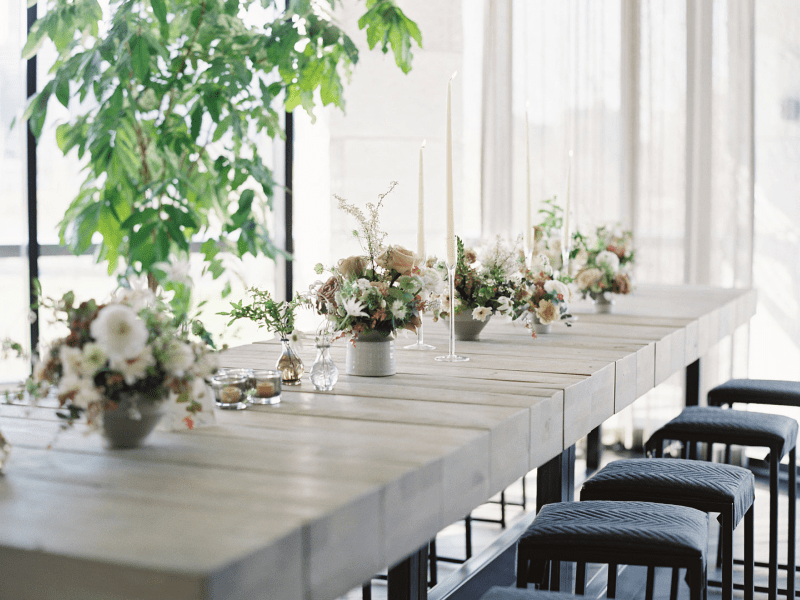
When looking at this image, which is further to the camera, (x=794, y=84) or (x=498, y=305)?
(x=794, y=84)

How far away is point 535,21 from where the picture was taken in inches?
193

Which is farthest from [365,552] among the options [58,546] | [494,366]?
[494,366]

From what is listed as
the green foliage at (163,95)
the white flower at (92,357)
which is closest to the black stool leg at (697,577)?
the white flower at (92,357)

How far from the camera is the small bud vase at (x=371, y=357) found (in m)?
1.89

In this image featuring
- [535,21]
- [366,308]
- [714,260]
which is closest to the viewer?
[366,308]

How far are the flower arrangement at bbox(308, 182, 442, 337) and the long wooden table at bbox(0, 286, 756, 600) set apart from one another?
0.42 feet

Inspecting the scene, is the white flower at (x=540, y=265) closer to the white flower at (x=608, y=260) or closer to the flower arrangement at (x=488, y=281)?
the flower arrangement at (x=488, y=281)

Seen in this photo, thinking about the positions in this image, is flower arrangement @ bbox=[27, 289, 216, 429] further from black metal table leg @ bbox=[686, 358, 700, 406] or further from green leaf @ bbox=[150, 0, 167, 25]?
black metal table leg @ bbox=[686, 358, 700, 406]

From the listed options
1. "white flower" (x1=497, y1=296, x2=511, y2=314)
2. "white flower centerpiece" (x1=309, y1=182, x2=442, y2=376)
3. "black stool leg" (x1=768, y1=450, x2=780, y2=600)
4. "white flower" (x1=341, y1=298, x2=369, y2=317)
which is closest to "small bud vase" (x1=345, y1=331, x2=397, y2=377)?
"white flower centerpiece" (x1=309, y1=182, x2=442, y2=376)

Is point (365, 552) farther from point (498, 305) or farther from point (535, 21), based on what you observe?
point (535, 21)

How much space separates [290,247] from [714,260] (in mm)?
2182

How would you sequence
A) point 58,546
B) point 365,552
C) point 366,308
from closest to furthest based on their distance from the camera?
point 58,546 < point 365,552 < point 366,308

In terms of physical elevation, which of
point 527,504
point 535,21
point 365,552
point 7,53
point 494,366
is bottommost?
point 527,504

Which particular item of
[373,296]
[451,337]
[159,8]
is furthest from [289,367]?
[159,8]
